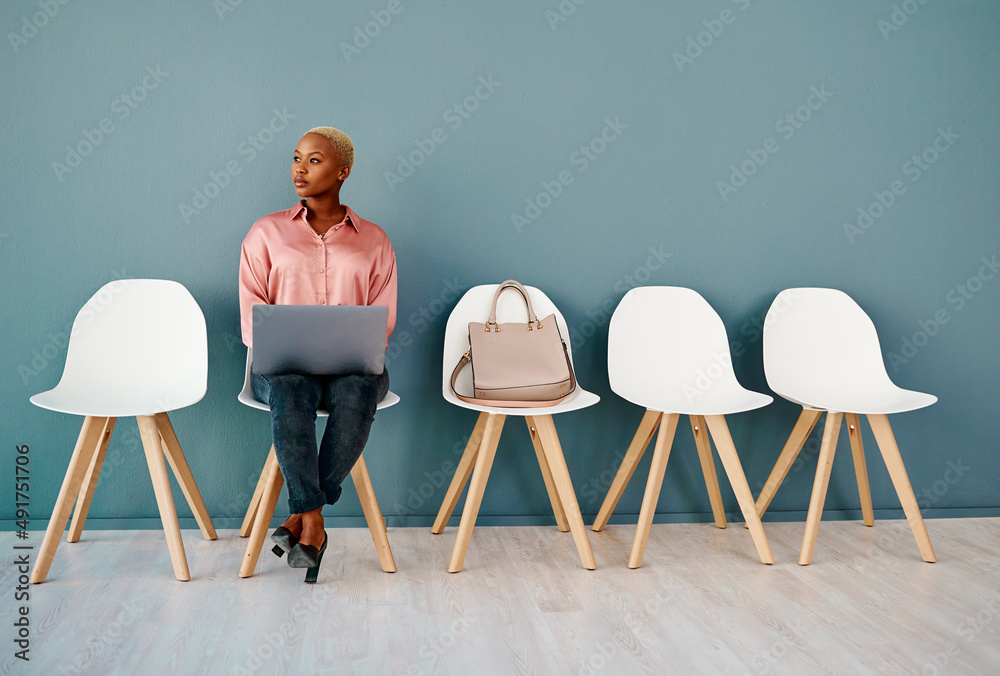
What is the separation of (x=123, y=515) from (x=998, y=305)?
323 cm

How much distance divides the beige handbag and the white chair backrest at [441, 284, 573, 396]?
54 mm

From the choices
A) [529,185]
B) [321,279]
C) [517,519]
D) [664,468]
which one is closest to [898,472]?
[664,468]

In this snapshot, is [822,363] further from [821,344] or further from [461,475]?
[461,475]

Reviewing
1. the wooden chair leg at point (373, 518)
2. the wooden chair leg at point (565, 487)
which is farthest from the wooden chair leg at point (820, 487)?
the wooden chair leg at point (373, 518)

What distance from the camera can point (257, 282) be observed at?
2.12 metres

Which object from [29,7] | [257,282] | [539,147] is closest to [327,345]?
[257,282]

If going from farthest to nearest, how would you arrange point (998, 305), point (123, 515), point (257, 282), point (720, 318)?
1. point (998, 305)
2. point (720, 318)
3. point (123, 515)
4. point (257, 282)

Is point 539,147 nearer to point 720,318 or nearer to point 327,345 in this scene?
point 720,318

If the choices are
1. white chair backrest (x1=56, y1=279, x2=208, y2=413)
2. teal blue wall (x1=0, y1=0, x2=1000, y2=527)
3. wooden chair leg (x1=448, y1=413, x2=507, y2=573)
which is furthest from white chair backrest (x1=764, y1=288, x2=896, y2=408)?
white chair backrest (x1=56, y1=279, x2=208, y2=413)

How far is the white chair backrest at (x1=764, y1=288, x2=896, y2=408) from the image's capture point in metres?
2.43

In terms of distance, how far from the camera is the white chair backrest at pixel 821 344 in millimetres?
2434

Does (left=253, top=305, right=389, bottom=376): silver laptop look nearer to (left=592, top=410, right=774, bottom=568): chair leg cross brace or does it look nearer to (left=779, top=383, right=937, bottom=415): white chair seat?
(left=592, top=410, right=774, bottom=568): chair leg cross brace

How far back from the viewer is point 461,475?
2273mm

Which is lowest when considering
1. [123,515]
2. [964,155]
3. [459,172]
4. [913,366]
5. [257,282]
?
[123,515]
